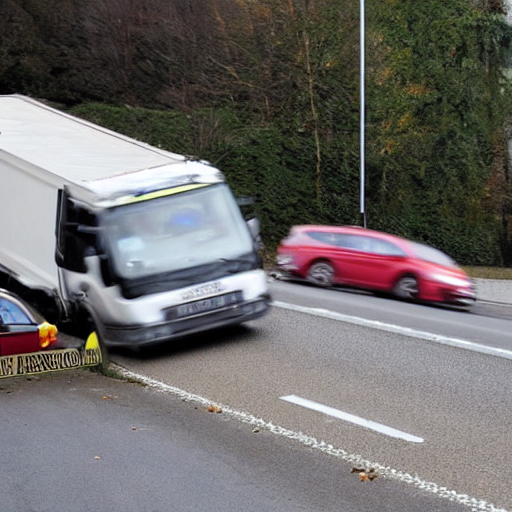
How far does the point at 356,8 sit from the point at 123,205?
76.7 ft

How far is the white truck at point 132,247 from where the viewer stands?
43.7 ft

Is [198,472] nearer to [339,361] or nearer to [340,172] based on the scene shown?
[339,361]

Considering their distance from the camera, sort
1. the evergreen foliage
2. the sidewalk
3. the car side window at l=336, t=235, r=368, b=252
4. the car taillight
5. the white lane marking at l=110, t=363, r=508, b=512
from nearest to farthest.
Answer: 1. the white lane marking at l=110, t=363, r=508, b=512
2. the car taillight
3. the car side window at l=336, t=235, r=368, b=252
4. the sidewalk
5. the evergreen foliage

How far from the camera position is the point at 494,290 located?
27.3m

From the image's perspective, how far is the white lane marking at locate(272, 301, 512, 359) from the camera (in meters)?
14.6

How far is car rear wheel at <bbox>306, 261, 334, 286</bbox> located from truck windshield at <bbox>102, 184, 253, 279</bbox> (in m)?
8.88

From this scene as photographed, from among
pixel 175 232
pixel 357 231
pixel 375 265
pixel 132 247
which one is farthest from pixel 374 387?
pixel 357 231

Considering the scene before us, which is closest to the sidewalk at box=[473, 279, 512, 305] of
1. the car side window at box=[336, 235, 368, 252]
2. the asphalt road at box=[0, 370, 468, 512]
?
the car side window at box=[336, 235, 368, 252]

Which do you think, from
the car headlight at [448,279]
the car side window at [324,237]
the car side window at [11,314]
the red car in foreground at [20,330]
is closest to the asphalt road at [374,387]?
the red car in foreground at [20,330]

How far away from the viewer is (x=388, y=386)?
12.1 m

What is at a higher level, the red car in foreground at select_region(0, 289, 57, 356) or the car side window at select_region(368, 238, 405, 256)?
the red car in foreground at select_region(0, 289, 57, 356)

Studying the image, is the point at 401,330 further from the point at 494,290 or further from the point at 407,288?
the point at 494,290

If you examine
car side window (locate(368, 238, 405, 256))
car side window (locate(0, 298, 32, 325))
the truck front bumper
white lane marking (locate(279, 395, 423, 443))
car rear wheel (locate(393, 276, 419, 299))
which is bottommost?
car rear wheel (locate(393, 276, 419, 299))

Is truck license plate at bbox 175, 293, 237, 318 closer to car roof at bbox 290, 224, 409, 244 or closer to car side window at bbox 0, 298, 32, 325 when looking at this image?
car side window at bbox 0, 298, 32, 325
